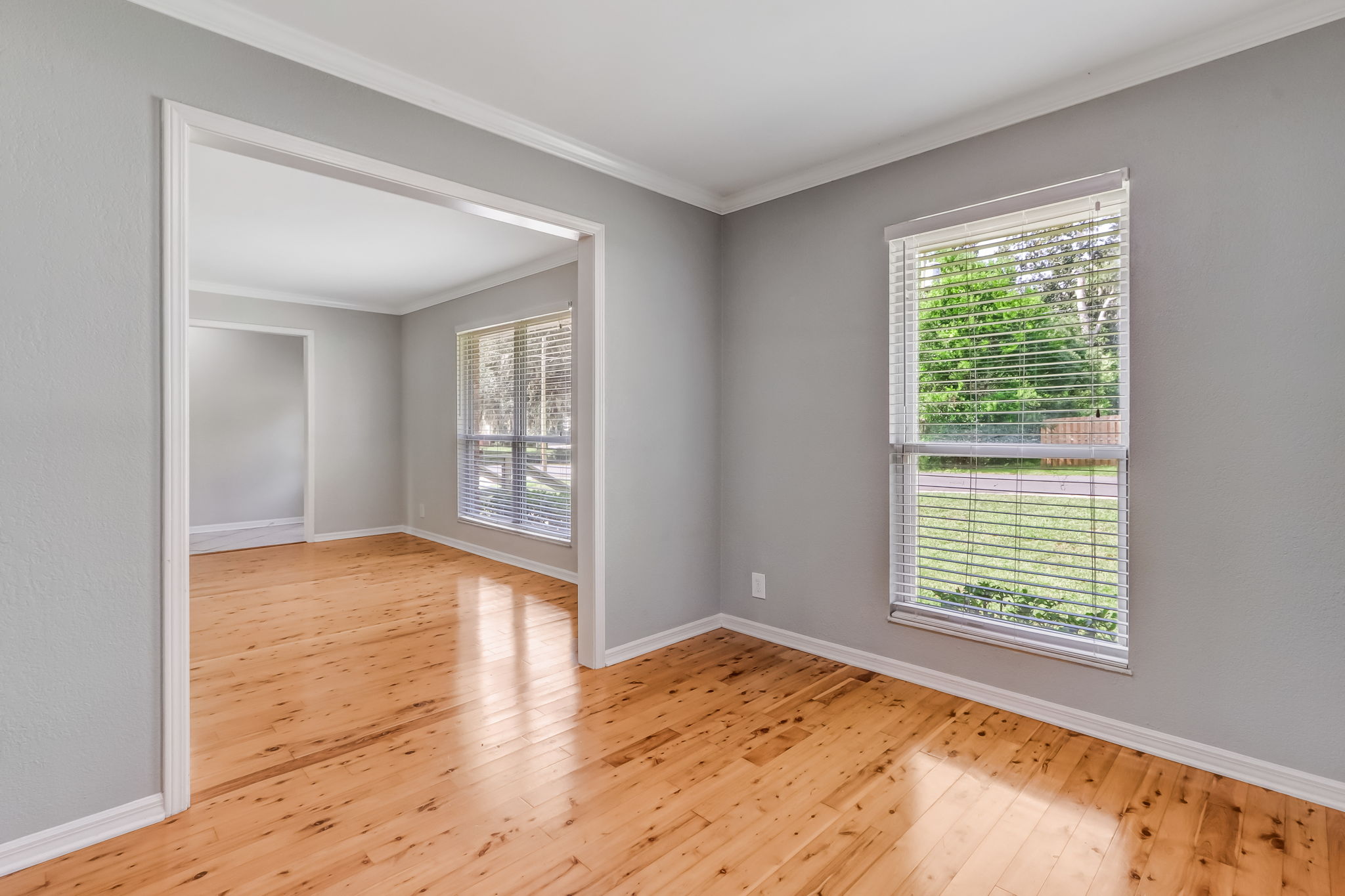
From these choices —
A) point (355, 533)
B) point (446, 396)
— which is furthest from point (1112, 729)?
point (355, 533)

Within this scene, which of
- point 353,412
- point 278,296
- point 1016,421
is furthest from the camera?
point 353,412

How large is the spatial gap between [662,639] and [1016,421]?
6.82ft

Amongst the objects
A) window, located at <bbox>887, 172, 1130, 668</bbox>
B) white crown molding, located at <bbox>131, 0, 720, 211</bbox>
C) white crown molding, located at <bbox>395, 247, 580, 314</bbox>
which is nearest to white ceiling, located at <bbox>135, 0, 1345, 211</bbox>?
white crown molding, located at <bbox>131, 0, 720, 211</bbox>

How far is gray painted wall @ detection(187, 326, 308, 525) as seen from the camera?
7836mm

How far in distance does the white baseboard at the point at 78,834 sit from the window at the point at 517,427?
10.9 feet

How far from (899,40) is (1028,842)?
2.61m

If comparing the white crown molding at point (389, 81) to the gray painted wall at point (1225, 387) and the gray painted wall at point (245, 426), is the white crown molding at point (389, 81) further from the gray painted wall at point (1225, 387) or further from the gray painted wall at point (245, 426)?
the gray painted wall at point (245, 426)

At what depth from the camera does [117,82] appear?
76.0 inches

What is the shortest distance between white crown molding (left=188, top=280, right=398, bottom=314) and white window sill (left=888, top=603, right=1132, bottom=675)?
6.21 m

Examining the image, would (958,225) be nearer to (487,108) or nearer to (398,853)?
(487,108)

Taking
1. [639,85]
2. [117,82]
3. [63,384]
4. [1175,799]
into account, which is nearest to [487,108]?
[639,85]

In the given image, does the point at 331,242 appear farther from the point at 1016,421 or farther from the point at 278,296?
the point at 1016,421

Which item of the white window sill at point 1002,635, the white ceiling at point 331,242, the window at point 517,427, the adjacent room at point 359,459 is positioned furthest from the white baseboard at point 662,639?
the white ceiling at point 331,242

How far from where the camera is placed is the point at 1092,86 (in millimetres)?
2482
